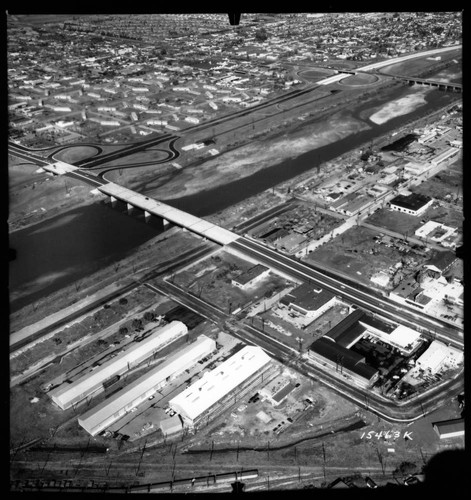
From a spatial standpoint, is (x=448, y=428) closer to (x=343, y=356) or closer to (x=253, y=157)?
(x=343, y=356)

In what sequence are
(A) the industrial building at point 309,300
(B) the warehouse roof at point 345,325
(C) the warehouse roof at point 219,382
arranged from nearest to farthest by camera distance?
1. (C) the warehouse roof at point 219,382
2. (B) the warehouse roof at point 345,325
3. (A) the industrial building at point 309,300

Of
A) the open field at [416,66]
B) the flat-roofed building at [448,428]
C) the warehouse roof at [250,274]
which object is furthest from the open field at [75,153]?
the open field at [416,66]

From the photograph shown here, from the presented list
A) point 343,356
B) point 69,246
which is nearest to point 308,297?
point 343,356

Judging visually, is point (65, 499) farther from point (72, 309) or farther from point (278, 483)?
point (72, 309)

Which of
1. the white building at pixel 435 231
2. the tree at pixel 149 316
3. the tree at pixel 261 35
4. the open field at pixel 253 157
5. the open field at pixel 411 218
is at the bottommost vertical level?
the tree at pixel 149 316

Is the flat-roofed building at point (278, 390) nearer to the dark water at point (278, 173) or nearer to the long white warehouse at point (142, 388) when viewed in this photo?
the long white warehouse at point (142, 388)

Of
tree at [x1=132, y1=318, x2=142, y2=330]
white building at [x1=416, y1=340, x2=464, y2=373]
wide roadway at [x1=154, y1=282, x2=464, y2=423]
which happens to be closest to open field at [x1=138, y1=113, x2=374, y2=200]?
tree at [x1=132, y1=318, x2=142, y2=330]

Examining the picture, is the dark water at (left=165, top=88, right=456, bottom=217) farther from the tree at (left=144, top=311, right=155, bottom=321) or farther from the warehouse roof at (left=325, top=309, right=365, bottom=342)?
the warehouse roof at (left=325, top=309, right=365, bottom=342)
